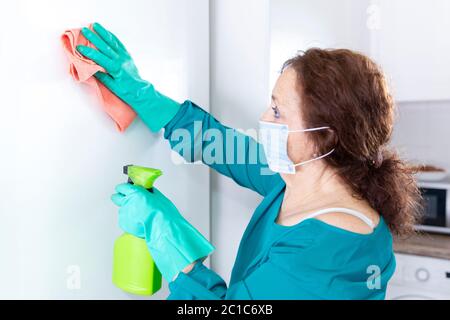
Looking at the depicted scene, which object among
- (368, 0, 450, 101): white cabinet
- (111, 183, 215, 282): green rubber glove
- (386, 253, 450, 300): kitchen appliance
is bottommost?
(386, 253, 450, 300): kitchen appliance

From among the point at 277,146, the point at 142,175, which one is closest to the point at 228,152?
the point at 277,146

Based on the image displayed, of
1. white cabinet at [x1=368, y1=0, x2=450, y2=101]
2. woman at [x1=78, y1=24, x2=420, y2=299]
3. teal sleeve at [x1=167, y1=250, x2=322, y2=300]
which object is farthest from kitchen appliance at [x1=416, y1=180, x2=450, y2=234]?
teal sleeve at [x1=167, y1=250, x2=322, y2=300]

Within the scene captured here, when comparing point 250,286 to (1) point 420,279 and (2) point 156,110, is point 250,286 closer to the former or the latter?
(2) point 156,110

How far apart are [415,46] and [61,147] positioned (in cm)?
167

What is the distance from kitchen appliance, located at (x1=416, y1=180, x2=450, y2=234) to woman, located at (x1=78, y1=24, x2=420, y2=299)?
1003 mm

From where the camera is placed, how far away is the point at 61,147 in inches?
31.0

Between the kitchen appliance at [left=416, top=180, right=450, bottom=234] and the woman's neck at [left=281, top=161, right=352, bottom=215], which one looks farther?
the kitchen appliance at [left=416, top=180, right=450, bottom=234]

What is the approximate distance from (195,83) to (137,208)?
0.45m

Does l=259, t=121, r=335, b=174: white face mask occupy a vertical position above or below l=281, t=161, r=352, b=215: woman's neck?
above

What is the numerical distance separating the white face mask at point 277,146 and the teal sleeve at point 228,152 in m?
0.15

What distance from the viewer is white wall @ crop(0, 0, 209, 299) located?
0.71 metres

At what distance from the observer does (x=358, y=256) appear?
0.80 meters

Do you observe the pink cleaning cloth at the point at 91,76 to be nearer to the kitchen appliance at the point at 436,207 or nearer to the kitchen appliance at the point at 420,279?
the kitchen appliance at the point at 420,279

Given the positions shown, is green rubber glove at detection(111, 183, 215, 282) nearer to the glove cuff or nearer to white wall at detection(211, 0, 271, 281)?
the glove cuff
